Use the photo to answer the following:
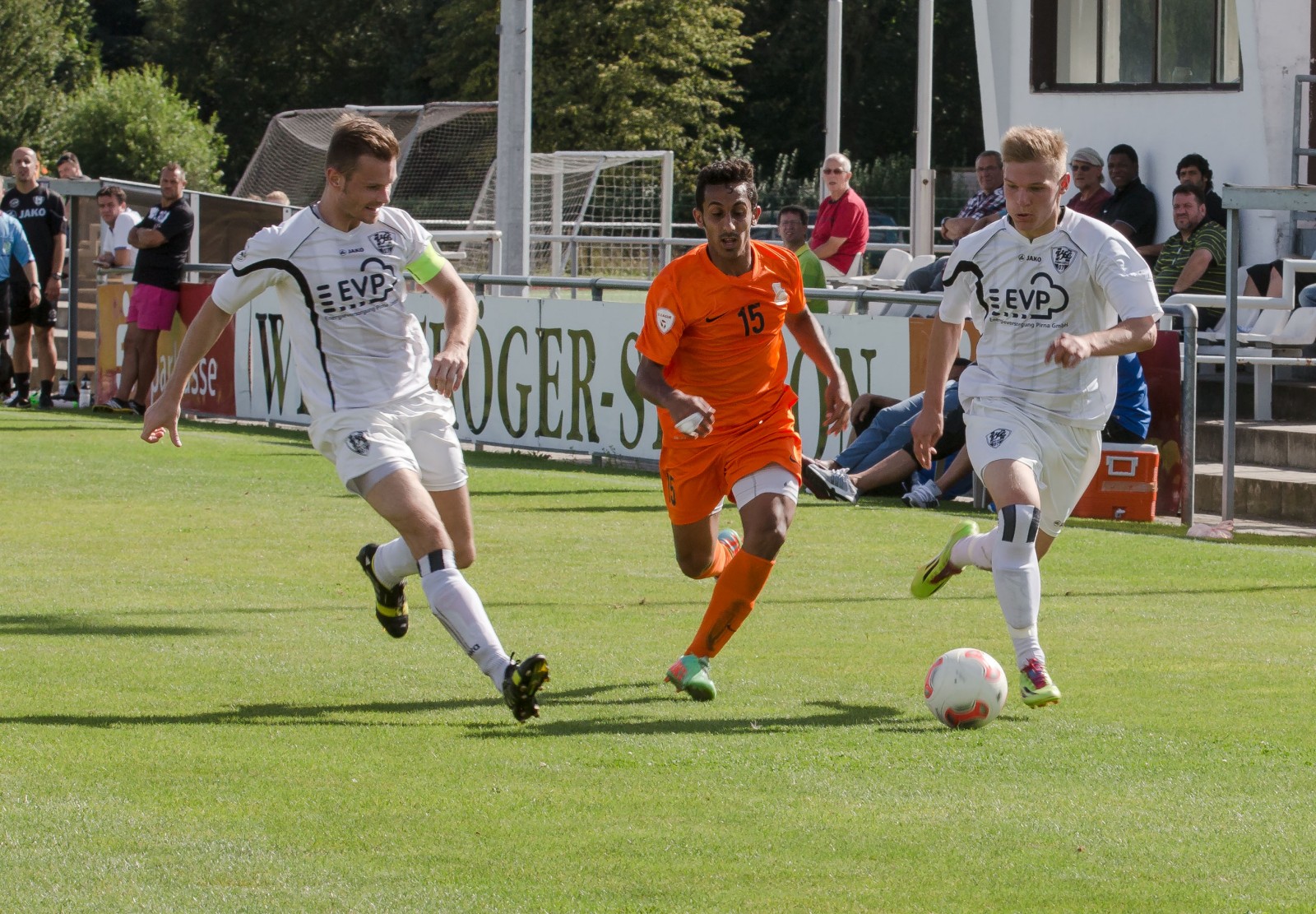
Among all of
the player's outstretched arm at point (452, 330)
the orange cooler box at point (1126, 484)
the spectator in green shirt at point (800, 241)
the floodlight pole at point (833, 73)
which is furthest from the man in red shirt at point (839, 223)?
the player's outstretched arm at point (452, 330)

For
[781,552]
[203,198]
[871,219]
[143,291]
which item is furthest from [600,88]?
[781,552]

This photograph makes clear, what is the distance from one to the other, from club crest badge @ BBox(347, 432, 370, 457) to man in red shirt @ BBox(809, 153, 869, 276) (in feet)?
36.2

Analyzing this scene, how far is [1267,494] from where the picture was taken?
13594 mm

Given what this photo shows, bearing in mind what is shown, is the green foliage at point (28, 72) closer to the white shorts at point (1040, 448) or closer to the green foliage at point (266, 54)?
the green foliage at point (266, 54)

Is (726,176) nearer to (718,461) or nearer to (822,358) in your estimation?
(822,358)

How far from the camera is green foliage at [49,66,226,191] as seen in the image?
5932cm

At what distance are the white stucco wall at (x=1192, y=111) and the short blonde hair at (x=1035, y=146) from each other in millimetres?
12671

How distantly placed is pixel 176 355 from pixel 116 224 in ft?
9.52

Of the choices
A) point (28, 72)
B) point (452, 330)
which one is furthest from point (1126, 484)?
point (28, 72)

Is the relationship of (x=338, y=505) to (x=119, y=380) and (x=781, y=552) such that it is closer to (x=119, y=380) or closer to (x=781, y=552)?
(x=781, y=552)

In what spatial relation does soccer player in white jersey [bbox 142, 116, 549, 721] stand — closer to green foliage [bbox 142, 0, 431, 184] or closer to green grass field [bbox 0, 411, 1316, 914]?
green grass field [bbox 0, 411, 1316, 914]

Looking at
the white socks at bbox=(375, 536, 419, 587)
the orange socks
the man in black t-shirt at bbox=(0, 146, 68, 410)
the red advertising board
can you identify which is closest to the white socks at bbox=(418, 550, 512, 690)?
the white socks at bbox=(375, 536, 419, 587)

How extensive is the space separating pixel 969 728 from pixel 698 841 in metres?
1.75

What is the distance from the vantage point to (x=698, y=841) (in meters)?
4.96
